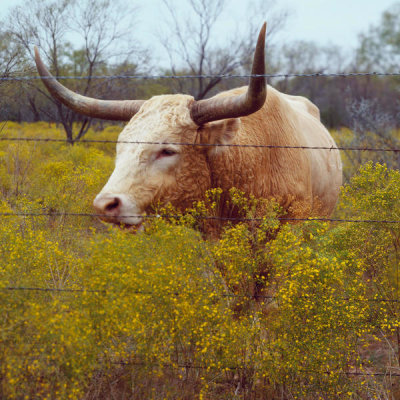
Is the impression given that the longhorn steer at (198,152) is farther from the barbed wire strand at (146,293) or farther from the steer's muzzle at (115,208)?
the barbed wire strand at (146,293)

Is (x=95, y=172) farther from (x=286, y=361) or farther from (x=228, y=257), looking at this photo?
(x=286, y=361)

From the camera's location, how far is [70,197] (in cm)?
468

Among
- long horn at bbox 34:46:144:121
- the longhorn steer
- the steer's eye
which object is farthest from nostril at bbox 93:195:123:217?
long horn at bbox 34:46:144:121

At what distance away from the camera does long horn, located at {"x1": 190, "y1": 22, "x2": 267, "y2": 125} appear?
9.77ft

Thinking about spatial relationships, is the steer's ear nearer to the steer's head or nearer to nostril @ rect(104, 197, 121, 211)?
the steer's head

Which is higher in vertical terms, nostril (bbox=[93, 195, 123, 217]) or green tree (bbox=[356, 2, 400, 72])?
green tree (bbox=[356, 2, 400, 72])

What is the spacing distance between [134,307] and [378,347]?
128 inches

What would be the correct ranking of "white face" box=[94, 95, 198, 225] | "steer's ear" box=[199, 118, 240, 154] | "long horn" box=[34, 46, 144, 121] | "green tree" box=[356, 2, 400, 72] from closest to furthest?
1. "white face" box=[94, 95, 198, 225]
2. "steer's ear" box=[199, 118, 240, 154]
3. "long horn" box=[34, 46, 144, 121]
4. "green tree" box=[356, 2, 400, 72]

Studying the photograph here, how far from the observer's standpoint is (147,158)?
11.9ft

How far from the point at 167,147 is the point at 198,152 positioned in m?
0.33

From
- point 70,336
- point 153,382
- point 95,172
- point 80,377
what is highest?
point 95,172

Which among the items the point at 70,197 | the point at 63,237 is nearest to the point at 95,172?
the point at 70,197

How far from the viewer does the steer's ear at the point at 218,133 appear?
3.96 meters

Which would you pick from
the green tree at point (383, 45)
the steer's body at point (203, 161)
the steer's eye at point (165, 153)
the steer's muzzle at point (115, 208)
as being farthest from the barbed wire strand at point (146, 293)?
the green tree at point (383, 45)
